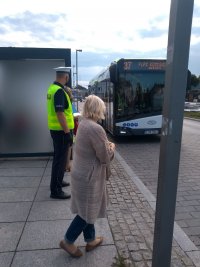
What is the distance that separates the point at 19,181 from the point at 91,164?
3444 mm

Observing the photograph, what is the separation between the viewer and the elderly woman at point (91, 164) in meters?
3.07

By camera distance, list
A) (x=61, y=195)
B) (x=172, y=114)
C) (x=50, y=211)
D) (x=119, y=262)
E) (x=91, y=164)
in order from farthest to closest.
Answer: (x=61, y=195) < (x=50, y=211) < (x=119, y=262) < (x=91, y=164) < (x=172, y=114)

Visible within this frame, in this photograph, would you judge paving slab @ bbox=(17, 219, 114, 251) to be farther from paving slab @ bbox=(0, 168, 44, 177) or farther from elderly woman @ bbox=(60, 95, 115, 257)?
paving slab @ bbox=(0, 168, 44, 177)

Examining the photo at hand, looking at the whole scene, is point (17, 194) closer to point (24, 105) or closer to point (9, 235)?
point (9, 235)

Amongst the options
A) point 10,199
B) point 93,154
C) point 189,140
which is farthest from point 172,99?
point 189,140

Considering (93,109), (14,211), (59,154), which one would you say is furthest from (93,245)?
(59,154)

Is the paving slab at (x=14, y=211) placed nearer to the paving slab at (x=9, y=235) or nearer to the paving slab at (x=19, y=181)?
the paving slab at (x=9, y=235)

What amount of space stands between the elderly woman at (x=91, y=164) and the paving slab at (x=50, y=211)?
48.7 inches

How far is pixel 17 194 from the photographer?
5434 mm

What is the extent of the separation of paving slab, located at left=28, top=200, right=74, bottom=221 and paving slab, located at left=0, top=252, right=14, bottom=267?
3.05 feet

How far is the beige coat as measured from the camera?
3.06m

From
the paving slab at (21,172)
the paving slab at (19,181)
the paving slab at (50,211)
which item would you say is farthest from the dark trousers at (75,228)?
the paving slab at (21,172)

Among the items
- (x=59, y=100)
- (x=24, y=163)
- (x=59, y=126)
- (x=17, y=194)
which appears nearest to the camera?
(x=59, y=100)

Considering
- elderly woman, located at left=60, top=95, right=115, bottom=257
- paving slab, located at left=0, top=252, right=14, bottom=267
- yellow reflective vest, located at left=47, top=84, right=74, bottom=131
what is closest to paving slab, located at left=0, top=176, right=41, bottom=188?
yellow reflective vest, located at left=47, top=84, right=74, bottom=131
